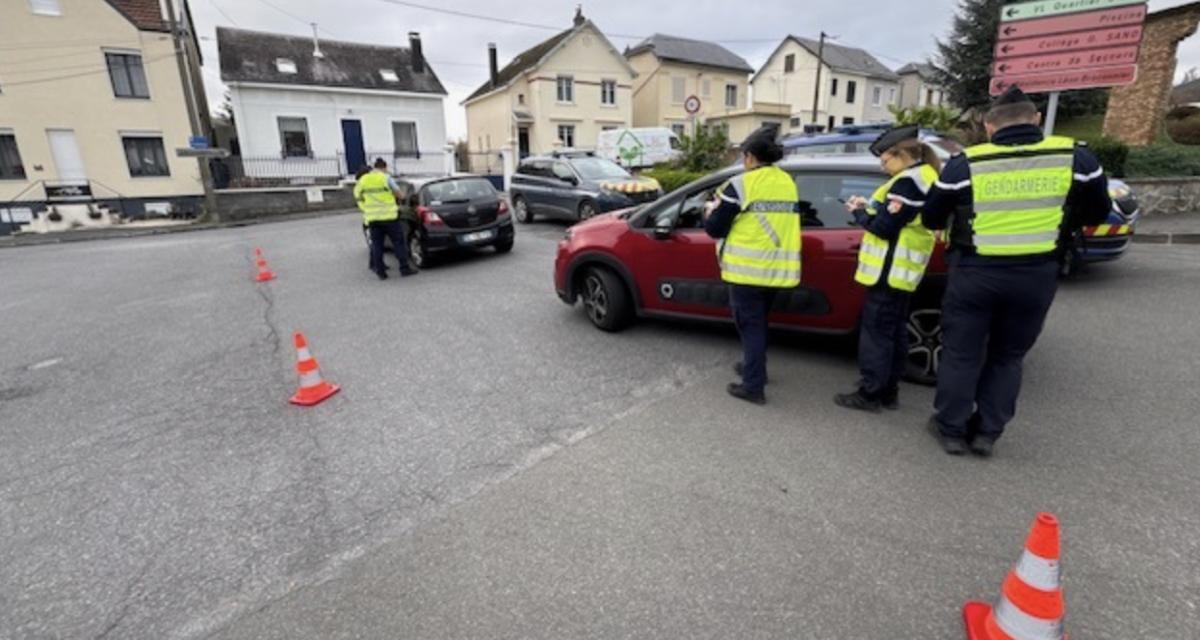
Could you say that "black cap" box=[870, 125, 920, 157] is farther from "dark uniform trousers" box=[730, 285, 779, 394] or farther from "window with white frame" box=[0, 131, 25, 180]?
"window with white frame" box=[0, 131, 25, 180]

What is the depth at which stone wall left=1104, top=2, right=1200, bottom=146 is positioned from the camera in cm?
1091

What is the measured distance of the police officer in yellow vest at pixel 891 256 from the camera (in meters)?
3.33

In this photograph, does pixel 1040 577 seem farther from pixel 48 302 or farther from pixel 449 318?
pixel 48 302

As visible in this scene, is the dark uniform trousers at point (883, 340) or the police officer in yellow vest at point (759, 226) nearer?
the dark uniform trousers at point (883, 340)

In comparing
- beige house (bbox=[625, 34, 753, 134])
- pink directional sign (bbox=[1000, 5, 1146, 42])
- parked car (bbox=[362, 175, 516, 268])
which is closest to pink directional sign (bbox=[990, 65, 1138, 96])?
pink directional sign (bbox=[1000, 5, 1146, 42])

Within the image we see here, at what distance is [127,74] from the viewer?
20219mm

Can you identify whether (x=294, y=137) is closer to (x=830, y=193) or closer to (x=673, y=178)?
(x=673, y=178)

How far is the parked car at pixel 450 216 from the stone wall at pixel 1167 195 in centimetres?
1070

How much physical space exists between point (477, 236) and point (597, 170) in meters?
4.42

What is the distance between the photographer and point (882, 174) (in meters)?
4.21

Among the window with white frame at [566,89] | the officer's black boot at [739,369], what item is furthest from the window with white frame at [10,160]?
the officer's black boot at [739,369]

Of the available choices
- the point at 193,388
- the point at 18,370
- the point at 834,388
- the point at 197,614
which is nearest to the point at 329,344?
the point at 193,388

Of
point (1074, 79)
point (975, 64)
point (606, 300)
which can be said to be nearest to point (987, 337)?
point (606, 300)

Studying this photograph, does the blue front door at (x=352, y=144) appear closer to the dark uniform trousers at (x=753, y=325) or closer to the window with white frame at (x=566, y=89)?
the window with white frame at (x=566, y=89)
